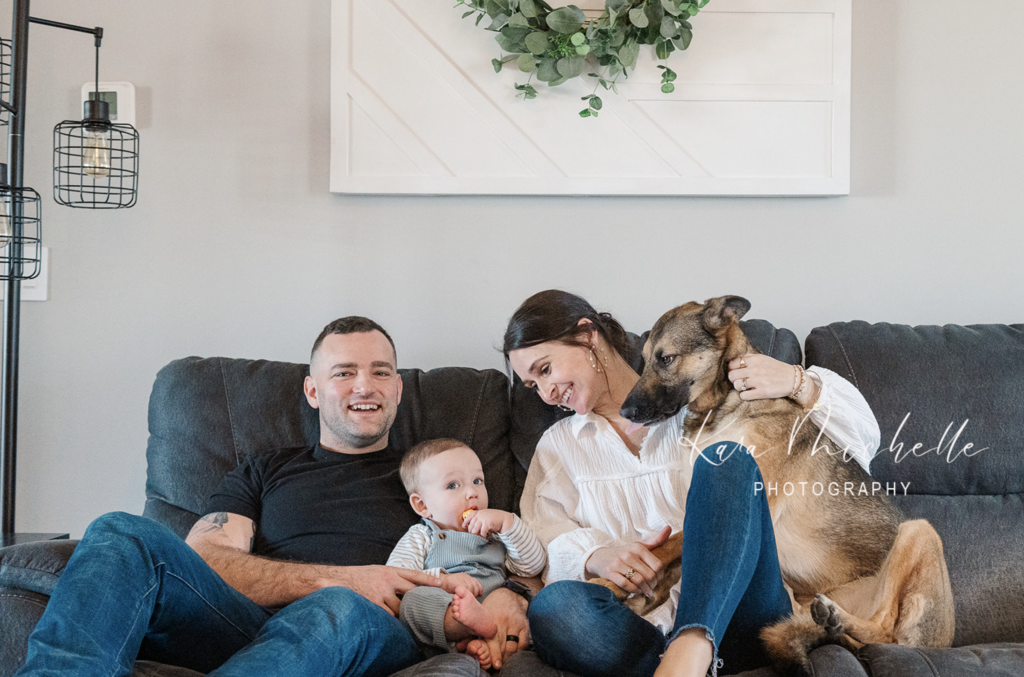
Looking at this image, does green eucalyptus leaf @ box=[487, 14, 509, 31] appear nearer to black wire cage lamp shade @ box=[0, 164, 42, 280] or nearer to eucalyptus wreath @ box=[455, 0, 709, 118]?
eucalyptus wreath @ box=[455, 0, 709, 118]

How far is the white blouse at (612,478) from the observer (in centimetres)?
166

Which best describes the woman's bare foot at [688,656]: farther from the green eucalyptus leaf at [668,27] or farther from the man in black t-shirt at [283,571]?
the green eucalyptus leaf at [668,27]

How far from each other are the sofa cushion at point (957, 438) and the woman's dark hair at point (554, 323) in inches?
23.1

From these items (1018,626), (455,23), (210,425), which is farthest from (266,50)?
(1018,626)

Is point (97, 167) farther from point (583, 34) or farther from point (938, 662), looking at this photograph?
point (938, 662)

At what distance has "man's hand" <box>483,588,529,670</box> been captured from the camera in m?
1.51

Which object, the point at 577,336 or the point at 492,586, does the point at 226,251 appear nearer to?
the point at 577,336

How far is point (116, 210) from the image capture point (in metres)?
2.35

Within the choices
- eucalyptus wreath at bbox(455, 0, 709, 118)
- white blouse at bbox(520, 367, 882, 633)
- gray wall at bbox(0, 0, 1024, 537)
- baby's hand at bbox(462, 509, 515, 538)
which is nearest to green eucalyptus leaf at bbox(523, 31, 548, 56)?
eucalyptus wreath at bbox(455, 0, 709, 118)

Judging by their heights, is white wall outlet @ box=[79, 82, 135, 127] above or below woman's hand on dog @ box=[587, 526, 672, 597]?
above

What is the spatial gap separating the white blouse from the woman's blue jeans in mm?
242

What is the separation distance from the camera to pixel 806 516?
157cm

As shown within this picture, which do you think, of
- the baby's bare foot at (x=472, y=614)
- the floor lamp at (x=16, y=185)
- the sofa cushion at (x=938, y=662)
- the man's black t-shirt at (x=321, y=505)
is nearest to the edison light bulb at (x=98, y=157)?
the floor lamp at (x=16, y=185)

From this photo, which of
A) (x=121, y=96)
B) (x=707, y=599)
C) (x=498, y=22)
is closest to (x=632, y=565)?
(x=707, y=599)
